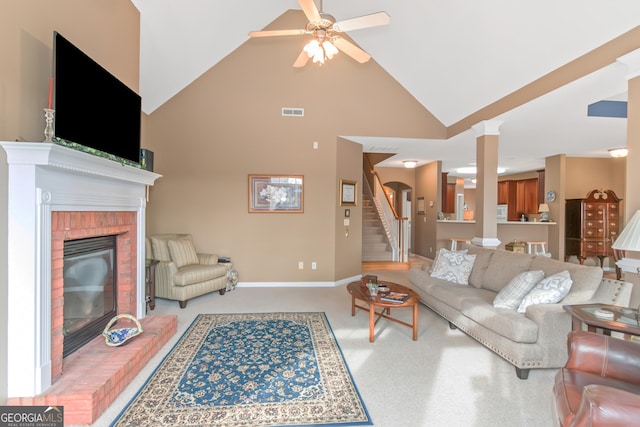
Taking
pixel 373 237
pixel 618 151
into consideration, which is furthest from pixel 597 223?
pixel 373 237

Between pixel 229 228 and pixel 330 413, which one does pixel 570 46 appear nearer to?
pixel 330 413

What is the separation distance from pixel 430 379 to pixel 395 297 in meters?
0.90

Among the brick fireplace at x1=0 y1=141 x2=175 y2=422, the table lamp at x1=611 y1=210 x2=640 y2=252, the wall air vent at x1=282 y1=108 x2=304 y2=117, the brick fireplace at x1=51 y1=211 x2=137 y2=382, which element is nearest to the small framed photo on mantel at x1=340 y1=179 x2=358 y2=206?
the wall air vent at x1=282 y1=108 x2=304 y2=117

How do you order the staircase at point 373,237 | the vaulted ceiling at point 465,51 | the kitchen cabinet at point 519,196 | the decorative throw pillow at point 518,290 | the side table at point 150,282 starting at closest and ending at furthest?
the decorative throw pillow at point 518,290 → the vaulted ceiling at point 465,51 → the side table at point 150,282 → the staircase at point 373,237 → the kitchen cabinet at point 519,196

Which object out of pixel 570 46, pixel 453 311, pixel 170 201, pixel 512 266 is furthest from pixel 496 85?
pixel 170 201

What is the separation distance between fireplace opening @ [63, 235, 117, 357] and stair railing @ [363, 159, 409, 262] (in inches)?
218

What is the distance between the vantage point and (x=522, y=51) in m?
3.44

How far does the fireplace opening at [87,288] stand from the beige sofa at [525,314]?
3468 millimetres

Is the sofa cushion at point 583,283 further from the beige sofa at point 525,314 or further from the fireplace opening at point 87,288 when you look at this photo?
the fireplace opening at point 87,288

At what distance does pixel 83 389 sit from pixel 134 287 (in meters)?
1.36

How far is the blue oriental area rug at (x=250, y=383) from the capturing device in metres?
1.99

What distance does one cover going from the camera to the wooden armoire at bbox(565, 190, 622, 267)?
647 cm

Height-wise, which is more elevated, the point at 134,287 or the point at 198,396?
the point at 134,287

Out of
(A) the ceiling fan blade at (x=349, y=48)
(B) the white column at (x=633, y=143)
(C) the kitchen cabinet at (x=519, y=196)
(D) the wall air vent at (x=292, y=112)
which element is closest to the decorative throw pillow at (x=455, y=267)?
(B) the white column at (x=633, y=143)
